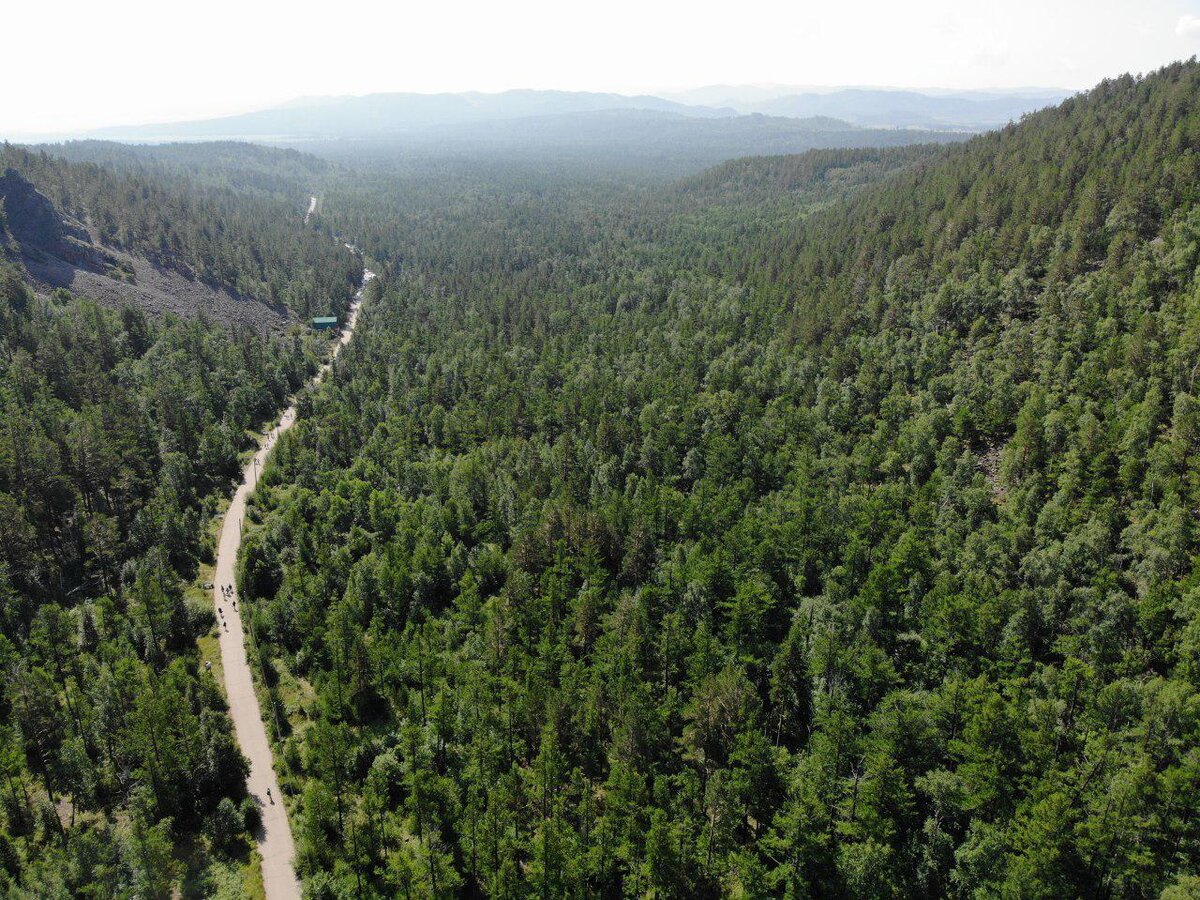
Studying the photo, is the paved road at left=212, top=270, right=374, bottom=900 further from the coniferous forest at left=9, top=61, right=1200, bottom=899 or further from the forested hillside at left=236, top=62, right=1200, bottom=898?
the forested hillside at left=236, top=62, right=1200, bottom=898

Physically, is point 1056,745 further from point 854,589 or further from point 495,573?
point 495,573

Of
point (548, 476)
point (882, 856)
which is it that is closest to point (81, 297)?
point (548, 476)

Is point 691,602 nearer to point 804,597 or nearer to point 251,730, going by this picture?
point 804,597

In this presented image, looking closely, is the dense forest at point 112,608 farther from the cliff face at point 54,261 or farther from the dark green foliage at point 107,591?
the cliff face at point 54,261

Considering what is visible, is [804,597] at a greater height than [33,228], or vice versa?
[33,228]

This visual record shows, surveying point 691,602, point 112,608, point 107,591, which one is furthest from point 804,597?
point 107,591

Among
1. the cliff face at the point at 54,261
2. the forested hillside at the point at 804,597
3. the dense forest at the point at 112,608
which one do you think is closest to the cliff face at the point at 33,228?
the cliff face at the point at 54,261

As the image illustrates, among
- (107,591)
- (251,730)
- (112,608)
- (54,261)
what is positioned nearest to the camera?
(251,730)

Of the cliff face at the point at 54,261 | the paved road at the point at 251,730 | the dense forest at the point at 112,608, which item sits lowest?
the paved road at the point at 251,730
